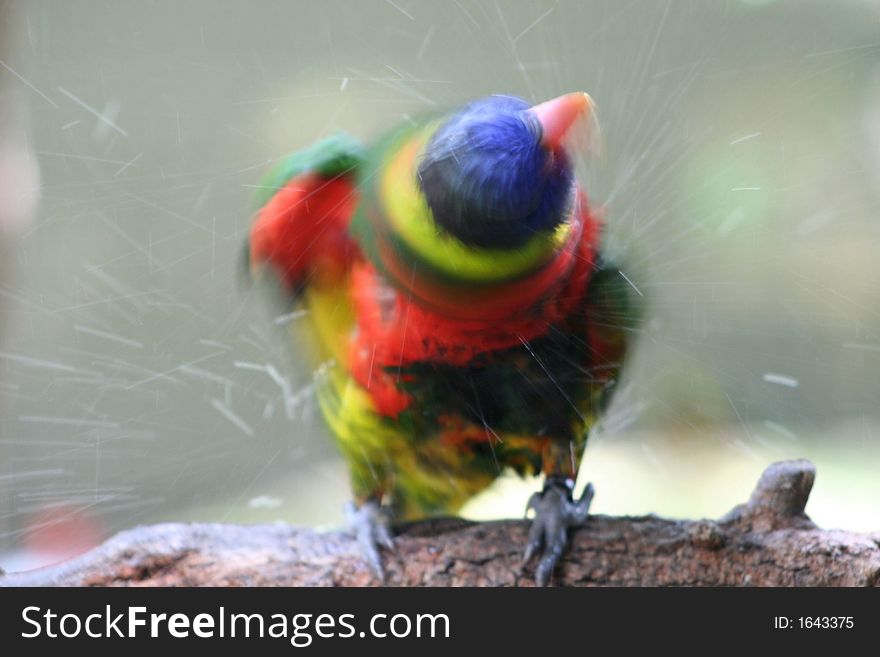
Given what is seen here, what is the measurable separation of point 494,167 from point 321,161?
337 millimetres

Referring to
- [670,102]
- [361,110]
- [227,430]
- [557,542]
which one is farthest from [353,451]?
[670,102]

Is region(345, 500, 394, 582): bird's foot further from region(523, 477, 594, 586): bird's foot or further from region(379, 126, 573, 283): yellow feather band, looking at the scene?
region(379, 126, 573, 283): yellow feather band

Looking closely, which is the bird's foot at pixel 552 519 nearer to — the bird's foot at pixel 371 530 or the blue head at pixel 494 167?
the bird's foot at pixel 371 530

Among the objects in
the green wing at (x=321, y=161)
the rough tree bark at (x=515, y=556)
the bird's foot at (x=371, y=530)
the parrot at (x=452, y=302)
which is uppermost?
the green wing at (x=321, y=161)

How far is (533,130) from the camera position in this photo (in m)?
0.59

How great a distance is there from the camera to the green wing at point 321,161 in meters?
0.83

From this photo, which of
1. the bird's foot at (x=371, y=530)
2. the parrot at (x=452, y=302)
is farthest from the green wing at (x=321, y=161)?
the bird's foot at (x=371, y=530)

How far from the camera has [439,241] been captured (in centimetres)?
65

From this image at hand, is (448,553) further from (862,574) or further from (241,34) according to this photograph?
(241,34)

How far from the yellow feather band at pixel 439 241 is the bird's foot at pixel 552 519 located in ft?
0.87

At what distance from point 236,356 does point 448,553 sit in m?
0.35

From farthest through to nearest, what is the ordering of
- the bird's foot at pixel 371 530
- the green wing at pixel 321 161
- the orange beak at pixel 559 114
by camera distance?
the green wing at pixel 321 161
the bird's foot at pixel 371 530
the orange beak at pixel 559 114

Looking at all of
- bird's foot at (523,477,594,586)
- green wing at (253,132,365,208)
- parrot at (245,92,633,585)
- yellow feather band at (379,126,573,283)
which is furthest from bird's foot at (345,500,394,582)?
green wing at (253,132,365,208)

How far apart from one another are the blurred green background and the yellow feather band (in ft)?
0.18
